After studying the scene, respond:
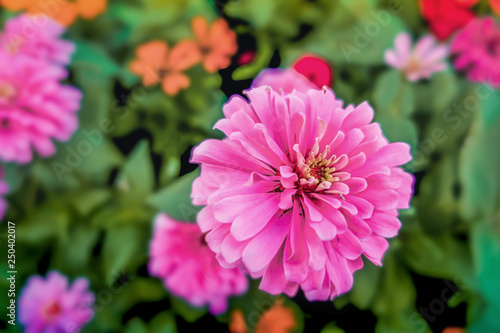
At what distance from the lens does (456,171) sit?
0.44 metres

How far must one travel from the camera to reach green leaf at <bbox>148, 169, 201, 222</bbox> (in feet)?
0.92

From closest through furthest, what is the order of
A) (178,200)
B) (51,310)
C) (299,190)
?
(299,190), (178,200), (51,310)

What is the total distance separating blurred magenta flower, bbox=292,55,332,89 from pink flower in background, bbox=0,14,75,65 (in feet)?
0.94

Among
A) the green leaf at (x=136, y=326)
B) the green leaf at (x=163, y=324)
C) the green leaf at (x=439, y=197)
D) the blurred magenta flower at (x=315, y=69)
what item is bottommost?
the green leaf at (x=136, y=326)

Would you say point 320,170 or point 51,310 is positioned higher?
point 320,170

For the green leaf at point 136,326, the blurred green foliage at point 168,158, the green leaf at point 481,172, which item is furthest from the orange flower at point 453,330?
the green leaf at point 136,326

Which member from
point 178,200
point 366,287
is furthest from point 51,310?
point 366,287

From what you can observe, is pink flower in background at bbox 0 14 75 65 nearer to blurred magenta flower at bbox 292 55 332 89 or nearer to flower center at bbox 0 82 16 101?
flower center at bbox 0 82 16 101

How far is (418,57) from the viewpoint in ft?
1.51

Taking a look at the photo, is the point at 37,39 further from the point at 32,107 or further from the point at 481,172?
the point at 481,172

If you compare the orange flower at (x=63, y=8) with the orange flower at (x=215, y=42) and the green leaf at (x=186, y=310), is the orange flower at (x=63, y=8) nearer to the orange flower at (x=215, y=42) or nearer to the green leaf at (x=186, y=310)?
the orange flower at (x=215, y=42)

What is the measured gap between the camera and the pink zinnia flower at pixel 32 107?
41 cm

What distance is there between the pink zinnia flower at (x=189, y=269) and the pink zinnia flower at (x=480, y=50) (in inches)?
14.7

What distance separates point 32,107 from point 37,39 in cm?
10
